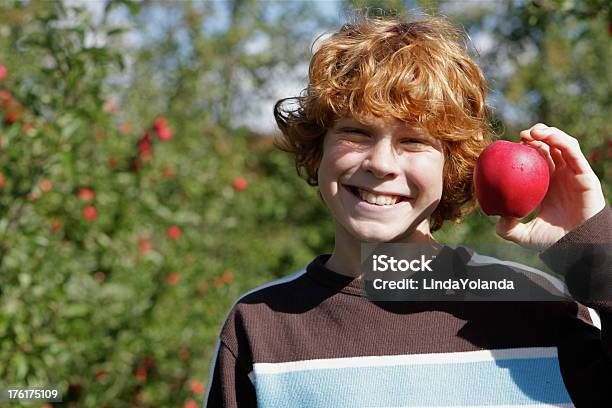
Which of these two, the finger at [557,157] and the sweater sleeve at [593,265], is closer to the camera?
the sweater sleeve at [593,265]

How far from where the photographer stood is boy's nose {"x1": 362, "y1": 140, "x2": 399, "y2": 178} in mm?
1308

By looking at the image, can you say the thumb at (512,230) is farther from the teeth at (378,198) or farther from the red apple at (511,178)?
the teeth at (378,198)

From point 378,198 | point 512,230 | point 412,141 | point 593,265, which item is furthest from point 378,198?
point 593,265

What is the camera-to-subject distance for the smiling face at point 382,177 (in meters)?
1.32

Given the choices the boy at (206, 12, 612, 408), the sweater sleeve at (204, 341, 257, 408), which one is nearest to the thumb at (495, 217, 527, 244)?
the boy at (206, 12, 612, 408)

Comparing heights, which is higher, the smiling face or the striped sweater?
the smiling face

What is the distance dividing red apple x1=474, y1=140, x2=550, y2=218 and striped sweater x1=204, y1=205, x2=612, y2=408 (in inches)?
3.5

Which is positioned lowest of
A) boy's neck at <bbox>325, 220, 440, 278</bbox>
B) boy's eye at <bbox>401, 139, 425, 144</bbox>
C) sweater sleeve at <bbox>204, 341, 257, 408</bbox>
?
sweater sleeve at <bbox>204, 341, 257, 408</bbox>

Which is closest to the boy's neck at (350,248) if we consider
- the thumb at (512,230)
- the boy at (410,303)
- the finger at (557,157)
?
the boy at (410,303)

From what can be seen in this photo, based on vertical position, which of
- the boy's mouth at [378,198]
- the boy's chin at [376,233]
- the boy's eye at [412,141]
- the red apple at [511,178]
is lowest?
the boy's chin at [376,233]

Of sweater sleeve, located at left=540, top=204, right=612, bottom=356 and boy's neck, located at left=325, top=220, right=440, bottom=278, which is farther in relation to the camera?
boy's neck, located at left=325, top=220, right=440, bottom=278

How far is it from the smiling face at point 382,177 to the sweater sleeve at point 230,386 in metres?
0.28

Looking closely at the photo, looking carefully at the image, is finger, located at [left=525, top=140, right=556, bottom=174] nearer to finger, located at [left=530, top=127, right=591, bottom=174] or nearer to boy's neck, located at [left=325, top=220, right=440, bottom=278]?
finger, located at [left=530, top=127, right=591, bottom=174]

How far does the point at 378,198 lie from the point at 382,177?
0.11ft
